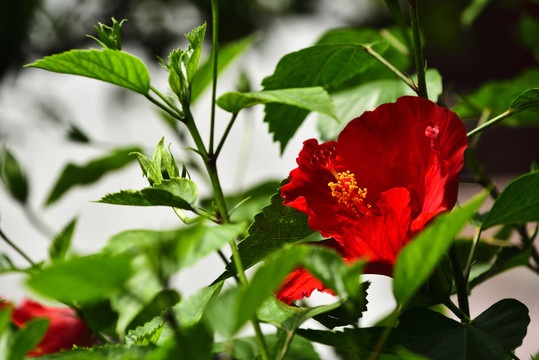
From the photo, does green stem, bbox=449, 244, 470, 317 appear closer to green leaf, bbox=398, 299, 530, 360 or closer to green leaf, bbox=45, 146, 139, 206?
green leaf, bbox=398, 299, 530, 360

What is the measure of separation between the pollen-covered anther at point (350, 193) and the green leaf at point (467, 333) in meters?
0.07

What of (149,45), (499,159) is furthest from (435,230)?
(499,159)

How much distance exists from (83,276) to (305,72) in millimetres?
323

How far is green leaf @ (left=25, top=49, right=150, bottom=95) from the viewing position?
348mm

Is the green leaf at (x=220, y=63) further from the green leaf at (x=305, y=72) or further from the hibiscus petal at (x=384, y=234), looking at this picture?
the hibiscus petal at (x=384, y=234)

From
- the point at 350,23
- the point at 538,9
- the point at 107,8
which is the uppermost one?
the point at 107,8

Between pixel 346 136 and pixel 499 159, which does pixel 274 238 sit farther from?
pixel 499 159

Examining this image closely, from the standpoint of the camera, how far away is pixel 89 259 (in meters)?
0.21

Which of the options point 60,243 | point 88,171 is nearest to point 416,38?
point 60,243

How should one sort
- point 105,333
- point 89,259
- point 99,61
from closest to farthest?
point 89,259, point 99,61, point 105,333

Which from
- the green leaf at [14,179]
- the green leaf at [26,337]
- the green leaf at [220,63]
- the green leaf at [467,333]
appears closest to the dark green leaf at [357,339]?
the green leaf at [467,333]

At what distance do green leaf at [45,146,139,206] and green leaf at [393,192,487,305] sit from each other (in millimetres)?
617

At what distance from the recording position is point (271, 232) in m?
Result: 0.38

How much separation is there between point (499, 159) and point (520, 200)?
231 cm
